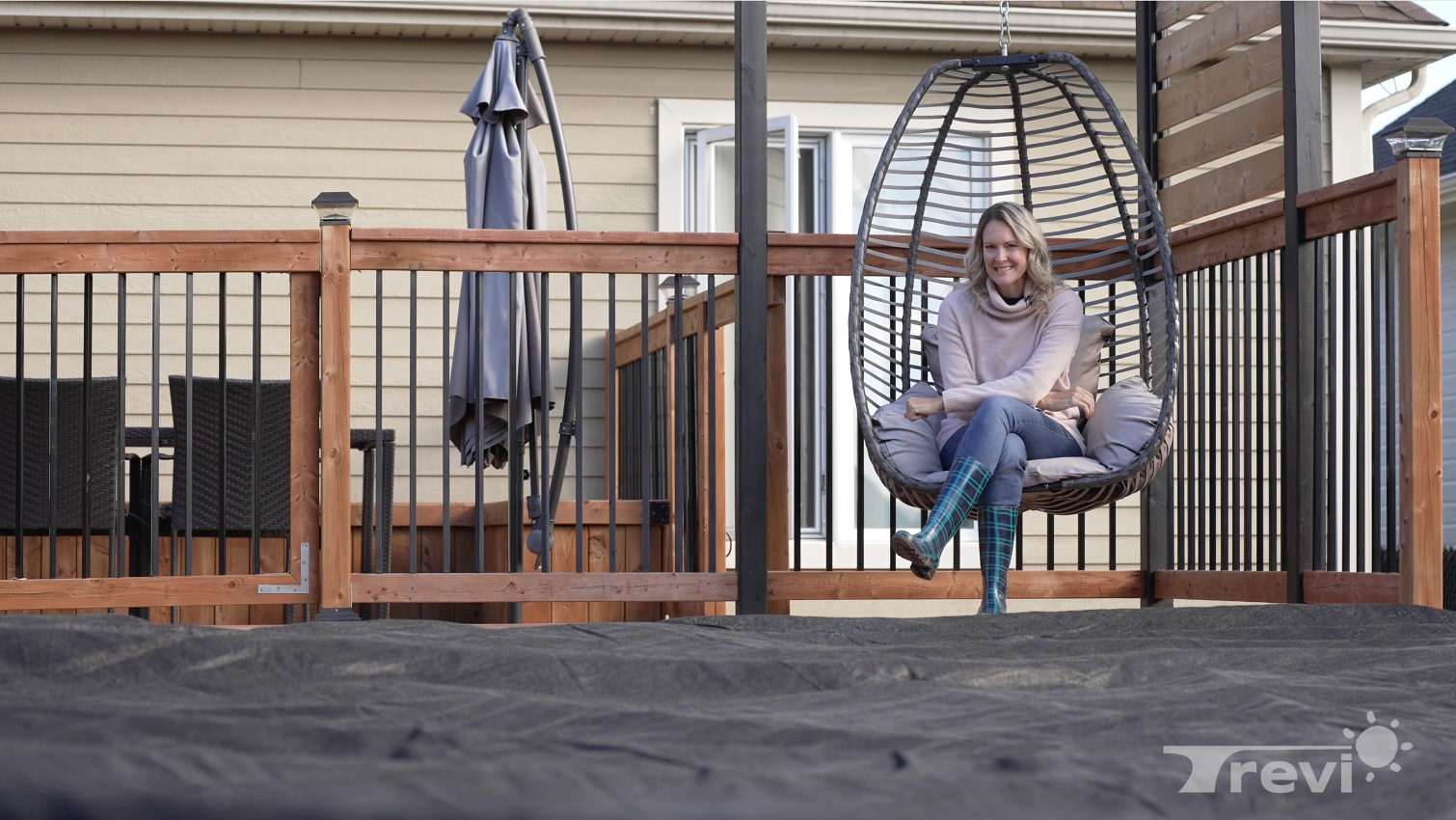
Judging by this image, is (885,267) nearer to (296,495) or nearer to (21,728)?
(296,495)

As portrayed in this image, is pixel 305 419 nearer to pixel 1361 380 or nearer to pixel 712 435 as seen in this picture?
pixel 712 435

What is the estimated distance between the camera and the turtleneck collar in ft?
12.9

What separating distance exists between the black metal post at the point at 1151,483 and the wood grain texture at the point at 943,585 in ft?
0.28

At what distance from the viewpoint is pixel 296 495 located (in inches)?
152

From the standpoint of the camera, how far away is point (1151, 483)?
4660 mm

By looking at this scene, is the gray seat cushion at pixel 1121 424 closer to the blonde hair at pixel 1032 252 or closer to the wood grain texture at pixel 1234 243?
the blonde hair at pixel 1032 252

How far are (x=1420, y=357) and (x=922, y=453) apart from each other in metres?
1.18

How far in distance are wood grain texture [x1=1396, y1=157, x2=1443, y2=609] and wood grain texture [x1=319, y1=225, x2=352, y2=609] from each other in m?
2.59

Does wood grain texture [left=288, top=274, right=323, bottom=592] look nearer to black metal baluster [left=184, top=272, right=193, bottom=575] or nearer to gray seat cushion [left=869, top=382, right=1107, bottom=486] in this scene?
black metal baluster [left=184, top=272, right=193, bottom=575]

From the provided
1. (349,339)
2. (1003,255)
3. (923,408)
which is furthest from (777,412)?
(349,339)

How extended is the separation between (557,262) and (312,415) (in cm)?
77

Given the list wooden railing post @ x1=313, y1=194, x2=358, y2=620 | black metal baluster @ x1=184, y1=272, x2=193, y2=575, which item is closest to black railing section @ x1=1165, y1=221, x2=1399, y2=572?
wooden railing post @ x1=313, y1=194, x2=358, y2=620

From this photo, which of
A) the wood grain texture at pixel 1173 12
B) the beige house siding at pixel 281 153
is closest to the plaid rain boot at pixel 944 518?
the wood grain texture at pixel 1173 12

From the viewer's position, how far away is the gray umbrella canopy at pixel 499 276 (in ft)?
14.4
